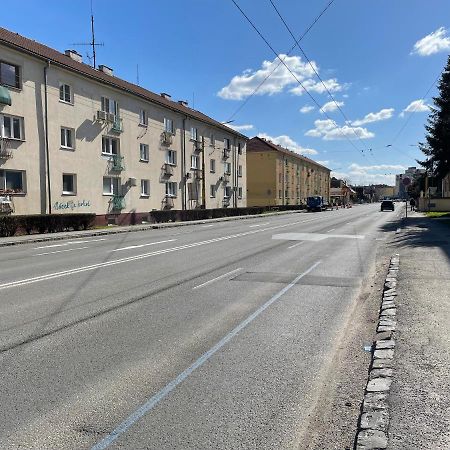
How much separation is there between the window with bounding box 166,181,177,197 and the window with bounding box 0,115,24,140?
16.4 m

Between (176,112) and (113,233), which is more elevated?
(176,112)

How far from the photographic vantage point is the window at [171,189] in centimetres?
3972

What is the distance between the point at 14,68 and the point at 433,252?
2217 centimetres

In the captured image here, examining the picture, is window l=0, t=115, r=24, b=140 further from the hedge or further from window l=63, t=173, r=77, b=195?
the hedge

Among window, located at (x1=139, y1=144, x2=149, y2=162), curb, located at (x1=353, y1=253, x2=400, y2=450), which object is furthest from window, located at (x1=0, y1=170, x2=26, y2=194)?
curb, located at (x1=353, y1=253, x2=400, y2=450)

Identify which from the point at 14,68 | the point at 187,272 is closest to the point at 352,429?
the point at 187,272

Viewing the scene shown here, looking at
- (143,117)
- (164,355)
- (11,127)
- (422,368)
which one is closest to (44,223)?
(11,127)

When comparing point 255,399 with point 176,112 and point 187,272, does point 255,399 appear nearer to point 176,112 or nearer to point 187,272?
point 187,272

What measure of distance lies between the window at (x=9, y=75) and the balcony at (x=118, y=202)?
10016 mm

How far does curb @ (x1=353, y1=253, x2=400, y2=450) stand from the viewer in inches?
117

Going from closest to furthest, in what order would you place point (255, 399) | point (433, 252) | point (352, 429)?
point (352, 429) → point (255, 399) → point (433, 252)

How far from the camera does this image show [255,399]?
377 cm

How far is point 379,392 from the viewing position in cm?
368

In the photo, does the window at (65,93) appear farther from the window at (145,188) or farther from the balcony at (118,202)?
the window at (145,188)
